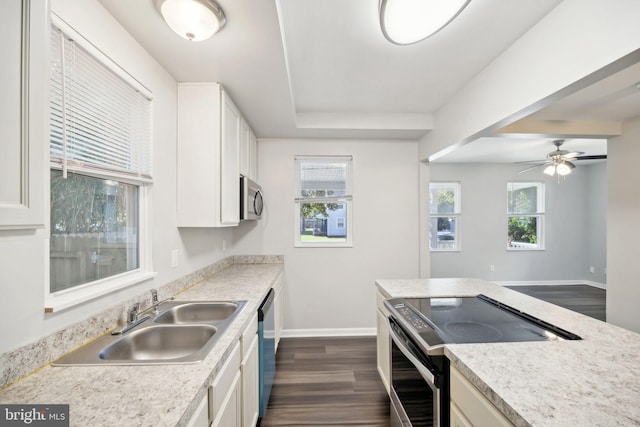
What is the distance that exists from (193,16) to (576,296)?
7.11 metres

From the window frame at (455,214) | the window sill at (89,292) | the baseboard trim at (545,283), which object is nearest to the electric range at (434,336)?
the window sill at (89,292)

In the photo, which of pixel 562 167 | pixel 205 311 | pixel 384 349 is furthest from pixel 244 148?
pixel 562 167

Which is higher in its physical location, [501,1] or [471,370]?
[501,1]

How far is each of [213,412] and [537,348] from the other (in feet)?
4.20

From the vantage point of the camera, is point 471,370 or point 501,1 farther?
point 501,1

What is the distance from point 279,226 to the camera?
3.36 metres

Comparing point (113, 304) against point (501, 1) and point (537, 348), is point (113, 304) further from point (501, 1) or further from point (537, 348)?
point (501, 1)

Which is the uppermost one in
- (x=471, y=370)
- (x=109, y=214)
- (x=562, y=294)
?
(x=109, y=214)

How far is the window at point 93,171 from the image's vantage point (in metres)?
1.08

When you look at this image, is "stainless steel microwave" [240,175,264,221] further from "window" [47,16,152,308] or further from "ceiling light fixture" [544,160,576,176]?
"ceiling light fixture" [544,160,576,176]

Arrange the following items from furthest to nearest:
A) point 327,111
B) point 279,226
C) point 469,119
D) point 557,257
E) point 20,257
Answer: point 557,257 → point 279,226 → point 327,111 → point 469,119 → point 20,257

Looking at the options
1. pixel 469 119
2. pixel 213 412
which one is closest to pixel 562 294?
pixel 469 119

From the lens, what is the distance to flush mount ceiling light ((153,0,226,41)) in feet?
3.83

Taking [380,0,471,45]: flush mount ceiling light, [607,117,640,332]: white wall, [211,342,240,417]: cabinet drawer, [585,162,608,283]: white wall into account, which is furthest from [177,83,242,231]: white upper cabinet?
[585,162,608,283]: white wall
